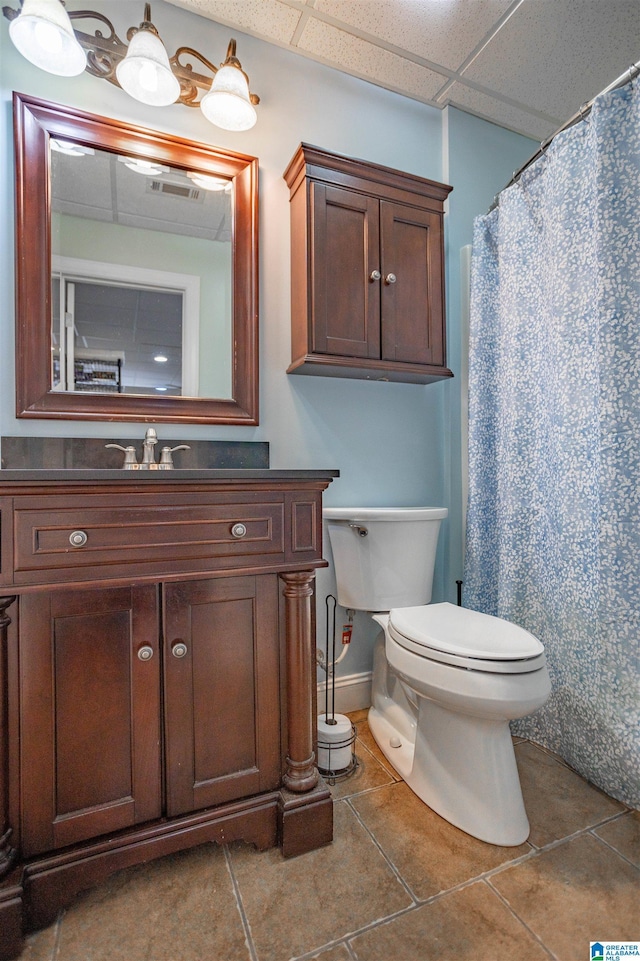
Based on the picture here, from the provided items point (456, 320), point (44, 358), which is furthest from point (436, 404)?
point (44, 358)

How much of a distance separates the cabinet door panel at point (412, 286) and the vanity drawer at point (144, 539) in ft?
2.89

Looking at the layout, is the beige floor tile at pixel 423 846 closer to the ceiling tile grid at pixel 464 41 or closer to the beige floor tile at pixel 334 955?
the beige floor tile at pixel 334 955

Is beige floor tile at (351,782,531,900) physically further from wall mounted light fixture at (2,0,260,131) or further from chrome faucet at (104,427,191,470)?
wall mounted light fixture at (2,0,260,131)

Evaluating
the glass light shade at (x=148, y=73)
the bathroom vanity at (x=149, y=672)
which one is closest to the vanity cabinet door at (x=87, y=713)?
the bathroom vanity at (x=149, y=672)

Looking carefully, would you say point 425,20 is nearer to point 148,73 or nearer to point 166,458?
point 148,73

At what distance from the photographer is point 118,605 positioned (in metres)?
0.98

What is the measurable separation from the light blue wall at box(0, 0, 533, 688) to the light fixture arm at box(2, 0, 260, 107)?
4 centimetres

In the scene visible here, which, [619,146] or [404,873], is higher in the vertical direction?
[619,146]

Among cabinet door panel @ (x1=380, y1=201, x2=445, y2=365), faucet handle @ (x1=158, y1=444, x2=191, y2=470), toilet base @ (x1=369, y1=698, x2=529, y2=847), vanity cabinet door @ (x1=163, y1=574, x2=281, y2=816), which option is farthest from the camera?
cabinet door panel @ (x1=380, y1=201, x2=445, y2=365)

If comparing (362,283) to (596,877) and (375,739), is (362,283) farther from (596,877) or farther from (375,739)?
(596,877)

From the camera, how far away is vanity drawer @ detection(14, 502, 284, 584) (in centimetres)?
90

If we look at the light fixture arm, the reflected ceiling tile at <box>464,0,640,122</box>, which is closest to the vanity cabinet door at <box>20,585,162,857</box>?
the light fixture arm

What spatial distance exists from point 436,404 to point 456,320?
0.38m

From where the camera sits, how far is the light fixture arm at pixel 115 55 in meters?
1.32
